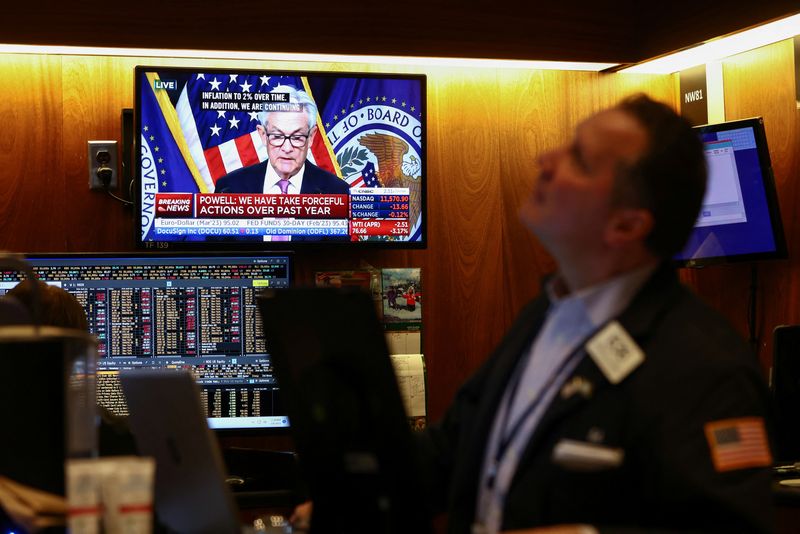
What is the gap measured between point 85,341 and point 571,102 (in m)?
2.77

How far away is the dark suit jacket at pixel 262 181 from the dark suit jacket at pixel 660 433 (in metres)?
2.00

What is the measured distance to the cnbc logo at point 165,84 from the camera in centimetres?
342

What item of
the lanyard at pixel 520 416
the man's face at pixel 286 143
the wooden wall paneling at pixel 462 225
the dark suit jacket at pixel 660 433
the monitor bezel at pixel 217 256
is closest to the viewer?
the dark suit jacket at pixel 660 433

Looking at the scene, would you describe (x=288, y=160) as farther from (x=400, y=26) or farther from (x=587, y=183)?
(x=587, y=183)

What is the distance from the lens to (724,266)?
3.71m

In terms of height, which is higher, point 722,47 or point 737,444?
point 722,47

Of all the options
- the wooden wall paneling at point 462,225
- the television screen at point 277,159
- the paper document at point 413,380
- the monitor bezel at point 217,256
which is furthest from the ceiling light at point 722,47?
the monitor bezel at point 217,256

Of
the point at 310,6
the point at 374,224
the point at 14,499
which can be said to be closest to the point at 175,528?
the point at 14,499

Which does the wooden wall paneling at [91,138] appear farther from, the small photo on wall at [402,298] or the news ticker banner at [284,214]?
the small photo on wall at [402,298]

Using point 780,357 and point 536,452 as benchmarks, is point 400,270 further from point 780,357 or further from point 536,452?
point 536,452

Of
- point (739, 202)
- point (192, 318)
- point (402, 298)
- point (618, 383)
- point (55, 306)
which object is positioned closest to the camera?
point (618, 383)

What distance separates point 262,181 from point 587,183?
1.99m

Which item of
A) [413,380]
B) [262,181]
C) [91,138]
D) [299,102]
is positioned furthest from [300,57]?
[413,380]

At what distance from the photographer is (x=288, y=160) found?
3.51m
